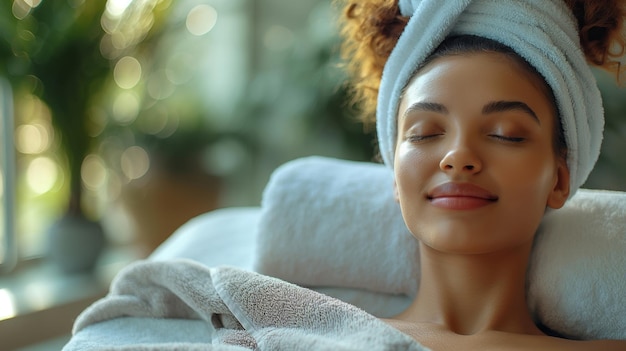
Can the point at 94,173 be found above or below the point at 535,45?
below

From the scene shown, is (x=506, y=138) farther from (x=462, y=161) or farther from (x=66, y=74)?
(x=66, y=74)

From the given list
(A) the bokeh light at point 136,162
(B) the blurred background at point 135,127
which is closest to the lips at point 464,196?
(B) the blurred background at point 135,127

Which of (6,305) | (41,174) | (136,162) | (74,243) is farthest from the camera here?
(136,162)

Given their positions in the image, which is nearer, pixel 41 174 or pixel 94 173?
pixel 41 174

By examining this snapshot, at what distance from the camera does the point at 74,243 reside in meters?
2.23

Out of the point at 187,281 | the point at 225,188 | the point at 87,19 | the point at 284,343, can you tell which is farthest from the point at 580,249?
the point at 225,188

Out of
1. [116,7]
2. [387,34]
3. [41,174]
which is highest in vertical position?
[116,7]

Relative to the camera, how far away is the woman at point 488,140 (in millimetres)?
934

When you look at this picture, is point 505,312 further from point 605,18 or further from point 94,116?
point 94,116

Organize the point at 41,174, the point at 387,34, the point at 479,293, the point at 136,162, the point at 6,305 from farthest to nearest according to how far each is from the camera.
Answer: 1. the point at 136,162
2. the point at 41,174
3. the point at 6,305
4. the point at 387,34
5. the point at 479,293

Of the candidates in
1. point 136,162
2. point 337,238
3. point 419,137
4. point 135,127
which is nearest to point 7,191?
point 135,127

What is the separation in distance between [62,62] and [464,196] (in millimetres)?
1550

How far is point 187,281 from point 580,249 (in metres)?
0.58

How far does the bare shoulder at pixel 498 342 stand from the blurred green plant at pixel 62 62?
1.50 metres
